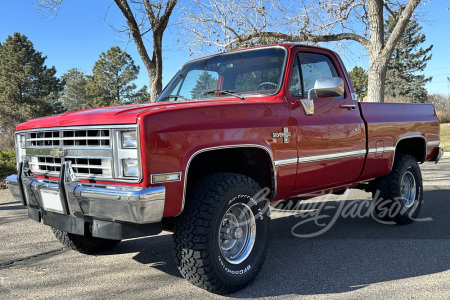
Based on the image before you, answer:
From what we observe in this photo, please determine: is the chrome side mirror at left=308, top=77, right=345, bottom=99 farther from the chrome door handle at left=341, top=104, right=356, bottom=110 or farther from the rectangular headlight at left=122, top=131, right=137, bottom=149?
the rectangular headlight at left=122, top=131, right=137, bottom=149

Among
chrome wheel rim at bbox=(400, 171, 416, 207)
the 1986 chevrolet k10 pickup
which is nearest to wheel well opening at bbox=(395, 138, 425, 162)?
chrome wheel rim at bbox=(400, 171, 416, 207)

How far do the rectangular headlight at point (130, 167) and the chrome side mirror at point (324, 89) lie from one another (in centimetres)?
180

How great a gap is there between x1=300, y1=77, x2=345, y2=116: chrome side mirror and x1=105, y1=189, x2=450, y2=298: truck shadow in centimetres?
145

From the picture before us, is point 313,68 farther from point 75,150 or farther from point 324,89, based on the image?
point 75,150

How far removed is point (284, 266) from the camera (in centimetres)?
363

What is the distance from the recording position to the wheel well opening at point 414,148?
17.9 ft

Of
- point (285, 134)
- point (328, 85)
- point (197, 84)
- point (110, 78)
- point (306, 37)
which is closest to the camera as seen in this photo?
point (285, 134)

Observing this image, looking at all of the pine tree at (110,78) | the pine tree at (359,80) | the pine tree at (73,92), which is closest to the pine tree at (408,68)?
the pine tree at (359,80)

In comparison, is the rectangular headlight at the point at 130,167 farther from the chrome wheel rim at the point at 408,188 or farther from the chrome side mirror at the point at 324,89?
the chrome wheel rim at the point at 408,188

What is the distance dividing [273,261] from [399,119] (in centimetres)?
254

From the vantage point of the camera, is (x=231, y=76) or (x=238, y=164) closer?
(x=238, y=164)

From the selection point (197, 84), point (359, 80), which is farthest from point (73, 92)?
point (197, 84)

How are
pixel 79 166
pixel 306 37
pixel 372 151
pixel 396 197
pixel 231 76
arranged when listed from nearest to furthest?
1. pixel 79 166
2. pixel 231 76
3. pixel 372 151
4. pixel 396 197
5. pixel 306 37

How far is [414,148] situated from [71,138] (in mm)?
4724
